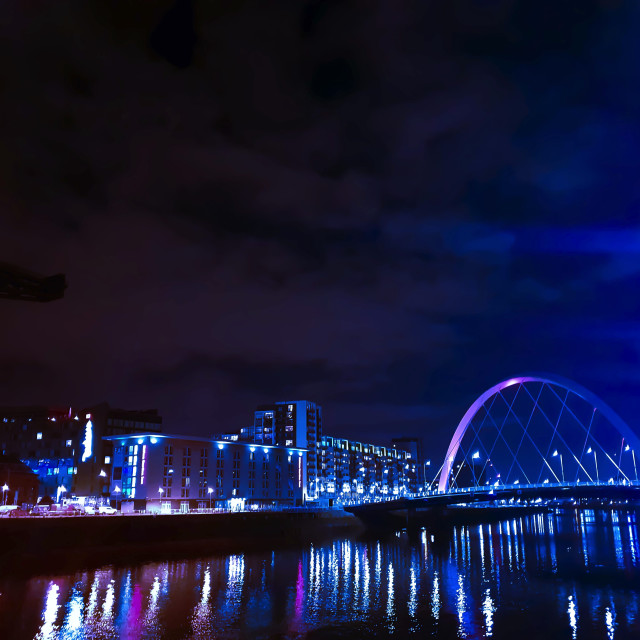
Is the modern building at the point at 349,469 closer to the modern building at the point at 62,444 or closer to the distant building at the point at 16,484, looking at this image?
the modern building at the point at 62,444

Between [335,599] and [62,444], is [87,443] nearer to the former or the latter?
[62,444]

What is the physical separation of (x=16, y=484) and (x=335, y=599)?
62.5 meters

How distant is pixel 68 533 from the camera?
180 ft

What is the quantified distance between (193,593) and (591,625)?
74.5ft

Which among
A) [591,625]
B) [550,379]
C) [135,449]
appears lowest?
[591,625]

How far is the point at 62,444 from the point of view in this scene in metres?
111

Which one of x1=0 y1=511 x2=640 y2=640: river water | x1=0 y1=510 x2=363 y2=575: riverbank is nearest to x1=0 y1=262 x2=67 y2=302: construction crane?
x1=0 y1=511 x2=640 y2=640: river water

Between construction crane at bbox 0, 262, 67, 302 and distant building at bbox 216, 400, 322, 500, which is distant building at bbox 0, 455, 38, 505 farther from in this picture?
distant building at bbox 216, 400, 322, 500

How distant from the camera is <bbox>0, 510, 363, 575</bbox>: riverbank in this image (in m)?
50.2

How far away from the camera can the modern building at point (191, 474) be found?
84.3m

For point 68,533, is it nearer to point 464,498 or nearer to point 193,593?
point 193,593

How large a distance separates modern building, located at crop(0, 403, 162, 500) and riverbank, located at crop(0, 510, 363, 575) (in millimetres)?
31735

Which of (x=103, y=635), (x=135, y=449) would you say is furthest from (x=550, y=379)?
(x=103, y=635)

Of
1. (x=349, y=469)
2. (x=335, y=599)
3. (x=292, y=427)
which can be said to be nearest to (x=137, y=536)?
(x=335, y=599)
